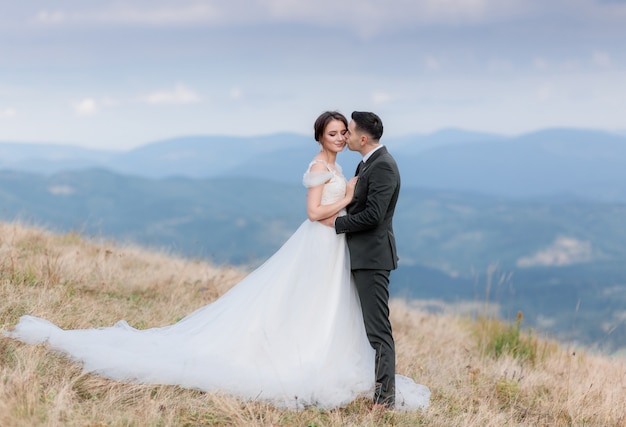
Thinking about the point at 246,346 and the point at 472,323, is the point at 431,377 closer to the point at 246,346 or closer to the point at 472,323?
the point at 246,346

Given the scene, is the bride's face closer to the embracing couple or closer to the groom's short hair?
the embracing couple

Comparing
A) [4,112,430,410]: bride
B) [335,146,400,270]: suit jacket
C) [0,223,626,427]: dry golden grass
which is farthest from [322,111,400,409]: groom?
[0,223,626,427]: dry golden grass

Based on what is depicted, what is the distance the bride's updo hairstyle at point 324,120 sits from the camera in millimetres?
5637

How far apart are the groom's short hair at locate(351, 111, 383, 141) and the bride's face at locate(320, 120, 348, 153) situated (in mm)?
184

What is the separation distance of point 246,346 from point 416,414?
1609mm

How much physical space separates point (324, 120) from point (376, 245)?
1.15 meters

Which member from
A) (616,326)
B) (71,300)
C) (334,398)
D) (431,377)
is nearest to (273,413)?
(334,398)

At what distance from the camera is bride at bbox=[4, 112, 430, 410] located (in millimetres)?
5535

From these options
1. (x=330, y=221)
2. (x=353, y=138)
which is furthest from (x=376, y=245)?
(x=353, y=138)

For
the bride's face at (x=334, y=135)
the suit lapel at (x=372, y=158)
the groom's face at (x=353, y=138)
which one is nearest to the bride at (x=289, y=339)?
the bride's face at (x=334, y=135)

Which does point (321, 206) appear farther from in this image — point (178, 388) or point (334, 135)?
point (178, 388)

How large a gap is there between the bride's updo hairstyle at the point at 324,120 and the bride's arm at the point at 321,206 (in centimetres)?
46

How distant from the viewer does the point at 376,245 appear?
5.51 meters

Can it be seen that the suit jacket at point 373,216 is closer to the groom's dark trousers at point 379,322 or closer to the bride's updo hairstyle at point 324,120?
the groom's dark trousers at point 379,322
